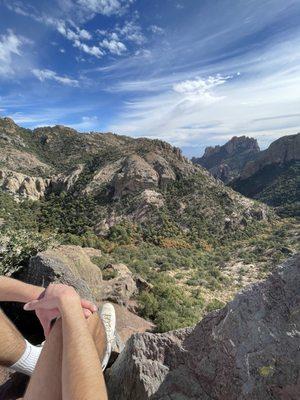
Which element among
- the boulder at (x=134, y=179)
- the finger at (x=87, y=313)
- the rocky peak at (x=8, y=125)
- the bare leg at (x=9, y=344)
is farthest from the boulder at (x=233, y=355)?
the rocky peak at (x=8, y=125)

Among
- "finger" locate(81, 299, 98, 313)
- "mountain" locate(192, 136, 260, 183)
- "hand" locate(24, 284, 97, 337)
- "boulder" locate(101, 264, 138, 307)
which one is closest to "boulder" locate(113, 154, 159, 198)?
"boulder" locate(101, 264, 138, 307)

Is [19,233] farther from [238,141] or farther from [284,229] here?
[238,141]

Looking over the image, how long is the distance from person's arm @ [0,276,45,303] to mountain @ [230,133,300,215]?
67825 mm

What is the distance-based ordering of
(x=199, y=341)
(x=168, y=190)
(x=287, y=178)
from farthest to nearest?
(x=287, y=178), (x=168, y=190), (x=199, y=341)

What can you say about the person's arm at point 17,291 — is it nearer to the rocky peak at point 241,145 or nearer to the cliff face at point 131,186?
the cliff face at point 131,186

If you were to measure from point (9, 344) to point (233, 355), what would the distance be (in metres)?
2.10

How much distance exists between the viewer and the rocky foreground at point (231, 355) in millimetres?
2971

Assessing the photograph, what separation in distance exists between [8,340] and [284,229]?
50775 millimetres

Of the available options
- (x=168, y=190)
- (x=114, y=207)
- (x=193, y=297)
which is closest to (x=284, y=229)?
(x=168, y=190)

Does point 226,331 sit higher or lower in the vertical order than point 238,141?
lower

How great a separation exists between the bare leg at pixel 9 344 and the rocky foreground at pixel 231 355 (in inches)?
41.0

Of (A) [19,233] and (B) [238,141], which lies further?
(B) [238,141]

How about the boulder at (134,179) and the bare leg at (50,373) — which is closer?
the bare leg at (50,373)

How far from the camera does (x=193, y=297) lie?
19.8 metres
